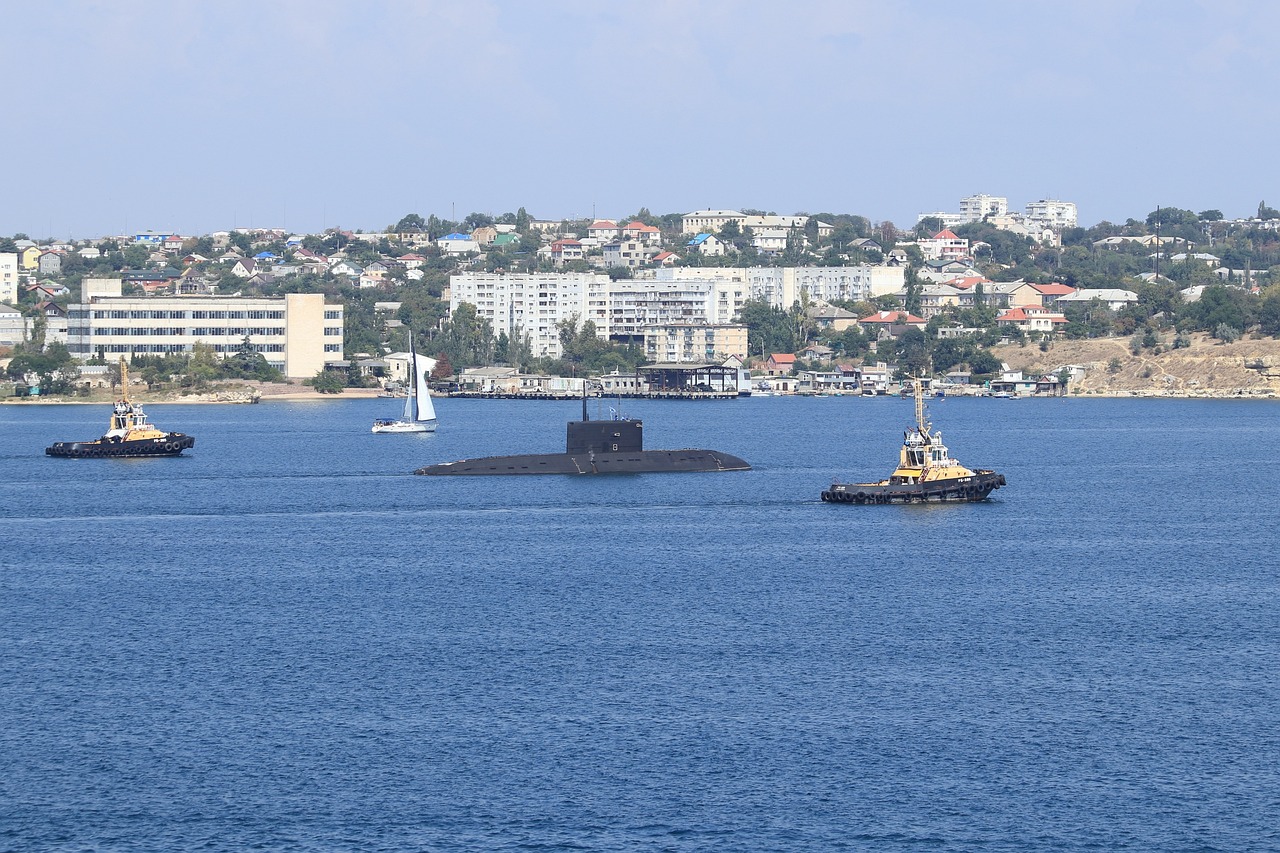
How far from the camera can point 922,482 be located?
72.4 meters

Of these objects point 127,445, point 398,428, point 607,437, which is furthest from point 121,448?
point 398,428

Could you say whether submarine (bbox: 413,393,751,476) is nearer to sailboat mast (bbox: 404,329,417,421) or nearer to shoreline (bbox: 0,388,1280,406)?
sailboat mast (bbox: 404,329,417,421)

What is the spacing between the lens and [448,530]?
67625mm

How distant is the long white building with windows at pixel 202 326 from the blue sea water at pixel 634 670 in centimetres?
10153

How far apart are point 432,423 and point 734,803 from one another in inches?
4364

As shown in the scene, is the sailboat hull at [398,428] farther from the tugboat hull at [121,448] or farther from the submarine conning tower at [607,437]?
the submarine conning tower at [607,437]

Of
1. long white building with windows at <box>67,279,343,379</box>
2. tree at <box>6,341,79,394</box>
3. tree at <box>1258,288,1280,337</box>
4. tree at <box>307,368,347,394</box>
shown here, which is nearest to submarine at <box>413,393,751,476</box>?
tree at <box>307,368,347,394</box>

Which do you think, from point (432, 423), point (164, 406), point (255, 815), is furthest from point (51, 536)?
point (164, 406)

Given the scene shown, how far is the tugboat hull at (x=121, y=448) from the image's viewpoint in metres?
99.9

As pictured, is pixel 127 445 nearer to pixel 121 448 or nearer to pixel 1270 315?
pixel 121 448

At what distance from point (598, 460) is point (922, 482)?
65.3 feet

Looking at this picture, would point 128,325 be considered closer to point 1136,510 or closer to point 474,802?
point 1136,510

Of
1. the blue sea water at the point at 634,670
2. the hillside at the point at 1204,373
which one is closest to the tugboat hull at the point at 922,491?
the blue sea water at the point at 634,670

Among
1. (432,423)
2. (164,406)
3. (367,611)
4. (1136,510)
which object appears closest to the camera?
(367,611)
